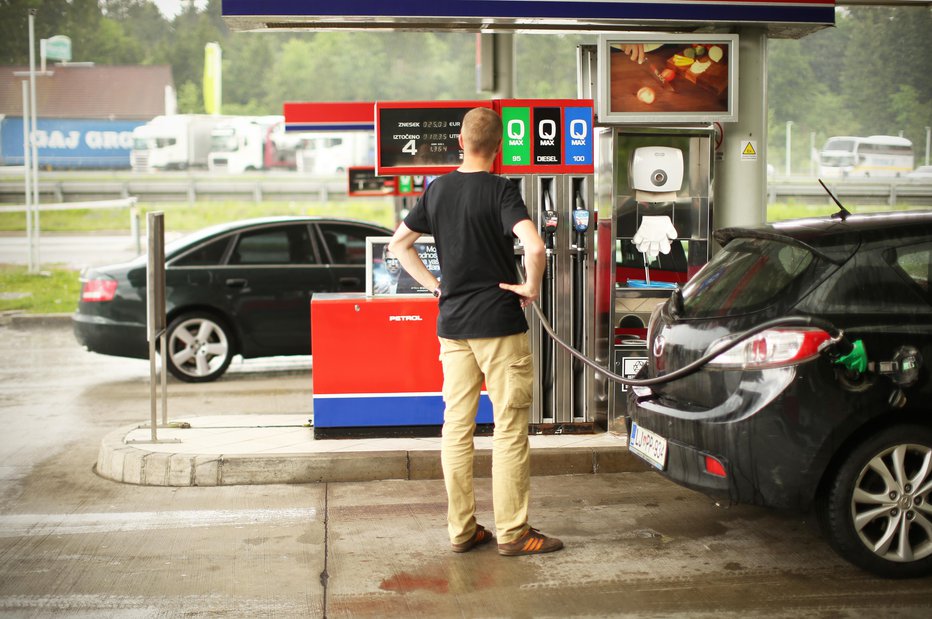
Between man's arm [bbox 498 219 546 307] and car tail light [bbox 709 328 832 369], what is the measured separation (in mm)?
957

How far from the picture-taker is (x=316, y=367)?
7105 mm

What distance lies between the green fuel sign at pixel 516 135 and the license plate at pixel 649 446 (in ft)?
8.14

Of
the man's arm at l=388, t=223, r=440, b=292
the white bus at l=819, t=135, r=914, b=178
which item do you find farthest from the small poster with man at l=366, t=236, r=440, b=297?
the white bus at l=819, t=135, r=914, b=178

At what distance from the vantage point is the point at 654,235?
740cm

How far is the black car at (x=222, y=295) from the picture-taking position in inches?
412

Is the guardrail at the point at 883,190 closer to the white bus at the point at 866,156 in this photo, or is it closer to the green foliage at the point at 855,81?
the white bus at the point at 866,156

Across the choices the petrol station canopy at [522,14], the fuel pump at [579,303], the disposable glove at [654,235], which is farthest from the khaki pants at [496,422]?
the petrol station canopy at [522,14]

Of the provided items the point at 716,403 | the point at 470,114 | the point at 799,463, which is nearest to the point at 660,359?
the point at 716,403

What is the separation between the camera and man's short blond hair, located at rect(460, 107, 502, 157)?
4.94 m

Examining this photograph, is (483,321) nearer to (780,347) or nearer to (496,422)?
(496,422)

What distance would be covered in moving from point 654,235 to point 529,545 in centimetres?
302

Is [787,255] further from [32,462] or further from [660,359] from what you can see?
[32,462]

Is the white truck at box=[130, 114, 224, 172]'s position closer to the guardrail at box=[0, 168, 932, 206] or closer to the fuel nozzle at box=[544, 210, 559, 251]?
the guardrail at box=[0, 168, 932, 206]

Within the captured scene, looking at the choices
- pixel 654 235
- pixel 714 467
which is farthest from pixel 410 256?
pixel 654 235
